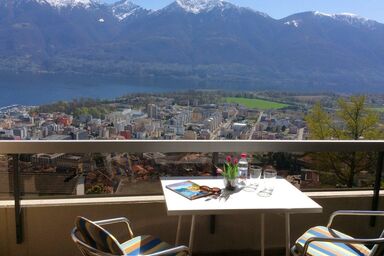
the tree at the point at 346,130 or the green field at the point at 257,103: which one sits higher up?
the green field at the point at 257,103

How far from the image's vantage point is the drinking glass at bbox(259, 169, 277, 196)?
8.81 feet

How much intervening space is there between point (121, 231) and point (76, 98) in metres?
1.84

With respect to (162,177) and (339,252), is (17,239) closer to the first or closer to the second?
(162,177)

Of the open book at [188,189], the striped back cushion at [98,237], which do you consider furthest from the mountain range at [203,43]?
the striped back cushion at [98,237]

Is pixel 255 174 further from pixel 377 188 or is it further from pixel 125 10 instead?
pixel 125 10

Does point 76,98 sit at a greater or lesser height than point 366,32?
lesser

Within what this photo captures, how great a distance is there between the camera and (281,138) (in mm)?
3516

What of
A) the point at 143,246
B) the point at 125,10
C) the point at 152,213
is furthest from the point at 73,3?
the point at 143,246

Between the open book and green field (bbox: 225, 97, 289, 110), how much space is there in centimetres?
195

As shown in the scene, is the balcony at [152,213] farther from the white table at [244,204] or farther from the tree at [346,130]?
A: the white table at [244,204]

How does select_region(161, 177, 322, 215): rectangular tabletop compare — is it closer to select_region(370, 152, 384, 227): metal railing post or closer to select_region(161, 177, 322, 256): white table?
select_region(161, 177, 322, 256): white table

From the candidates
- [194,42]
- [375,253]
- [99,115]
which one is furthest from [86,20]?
[375,253]

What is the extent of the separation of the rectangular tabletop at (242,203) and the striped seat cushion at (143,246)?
0.92ft

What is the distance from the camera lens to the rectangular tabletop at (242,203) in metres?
2.31
